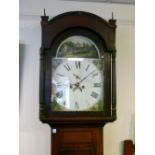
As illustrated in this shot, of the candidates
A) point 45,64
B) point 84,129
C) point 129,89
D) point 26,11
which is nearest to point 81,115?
point 84,129

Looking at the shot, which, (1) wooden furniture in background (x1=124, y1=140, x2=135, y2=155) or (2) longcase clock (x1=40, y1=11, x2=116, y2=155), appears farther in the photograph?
(1) wooden furniture in background (x1=124, y1=140, x2=135, y2=155)

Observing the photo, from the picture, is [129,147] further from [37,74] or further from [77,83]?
[37,74]

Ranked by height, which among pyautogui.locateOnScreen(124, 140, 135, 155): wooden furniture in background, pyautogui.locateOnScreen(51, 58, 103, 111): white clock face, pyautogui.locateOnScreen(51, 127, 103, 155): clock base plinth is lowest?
pyautogui.locateOnScreen(124, 140, 135, 155): wooden furniture in background

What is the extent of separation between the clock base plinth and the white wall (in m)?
0.32

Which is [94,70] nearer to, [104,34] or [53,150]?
[104,34]

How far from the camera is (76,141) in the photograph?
1965 mm

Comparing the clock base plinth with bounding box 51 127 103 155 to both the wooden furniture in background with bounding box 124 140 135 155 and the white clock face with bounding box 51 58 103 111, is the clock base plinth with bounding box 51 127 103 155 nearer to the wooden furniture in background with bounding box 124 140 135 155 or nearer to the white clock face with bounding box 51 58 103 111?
the white clock face with bounding box 51 58 103 111

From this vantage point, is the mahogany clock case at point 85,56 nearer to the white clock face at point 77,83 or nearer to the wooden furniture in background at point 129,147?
the white clock face at point 77,83

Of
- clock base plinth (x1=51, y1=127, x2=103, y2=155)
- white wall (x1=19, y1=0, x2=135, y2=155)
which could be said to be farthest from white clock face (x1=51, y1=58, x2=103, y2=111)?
white wall (x1=19, y1=0, x2=135, y2=155)

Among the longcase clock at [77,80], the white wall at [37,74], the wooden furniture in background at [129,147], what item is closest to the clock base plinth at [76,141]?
the longcase clock at [77,80]

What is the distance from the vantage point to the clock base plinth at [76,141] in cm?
195

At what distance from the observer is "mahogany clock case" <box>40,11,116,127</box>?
196cm
